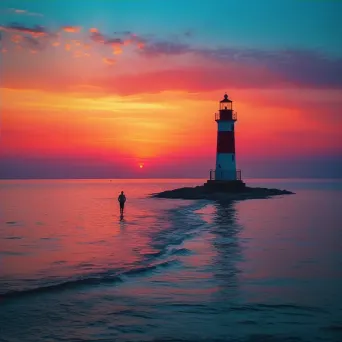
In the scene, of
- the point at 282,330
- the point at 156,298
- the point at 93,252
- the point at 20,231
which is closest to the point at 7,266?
the point at 93,252

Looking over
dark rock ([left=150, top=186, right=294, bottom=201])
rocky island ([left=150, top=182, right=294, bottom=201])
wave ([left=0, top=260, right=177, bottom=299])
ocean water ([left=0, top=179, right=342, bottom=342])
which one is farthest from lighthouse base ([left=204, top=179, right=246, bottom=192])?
wave ([left=0, top=260, right=177, bottom=299])

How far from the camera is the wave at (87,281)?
457 inches

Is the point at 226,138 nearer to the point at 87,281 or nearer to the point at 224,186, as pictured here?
the point at 224,186

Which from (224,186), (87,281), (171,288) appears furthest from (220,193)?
(171,288)

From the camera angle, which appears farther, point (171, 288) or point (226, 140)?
point (226, 140)

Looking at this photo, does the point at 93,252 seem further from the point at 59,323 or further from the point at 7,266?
the point at 59,323

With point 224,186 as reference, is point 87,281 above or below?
below

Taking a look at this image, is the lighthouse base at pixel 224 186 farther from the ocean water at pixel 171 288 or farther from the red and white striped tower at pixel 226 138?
the ocean water at pixel 171 288

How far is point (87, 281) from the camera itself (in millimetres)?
12844

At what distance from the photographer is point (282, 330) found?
8820 mm

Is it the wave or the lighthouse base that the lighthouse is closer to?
the lighthouse base

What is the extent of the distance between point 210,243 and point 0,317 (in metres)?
12.0

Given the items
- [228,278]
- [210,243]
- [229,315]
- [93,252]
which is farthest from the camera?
[210,243]

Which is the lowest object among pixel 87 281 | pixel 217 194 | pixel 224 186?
pixel 87 281
